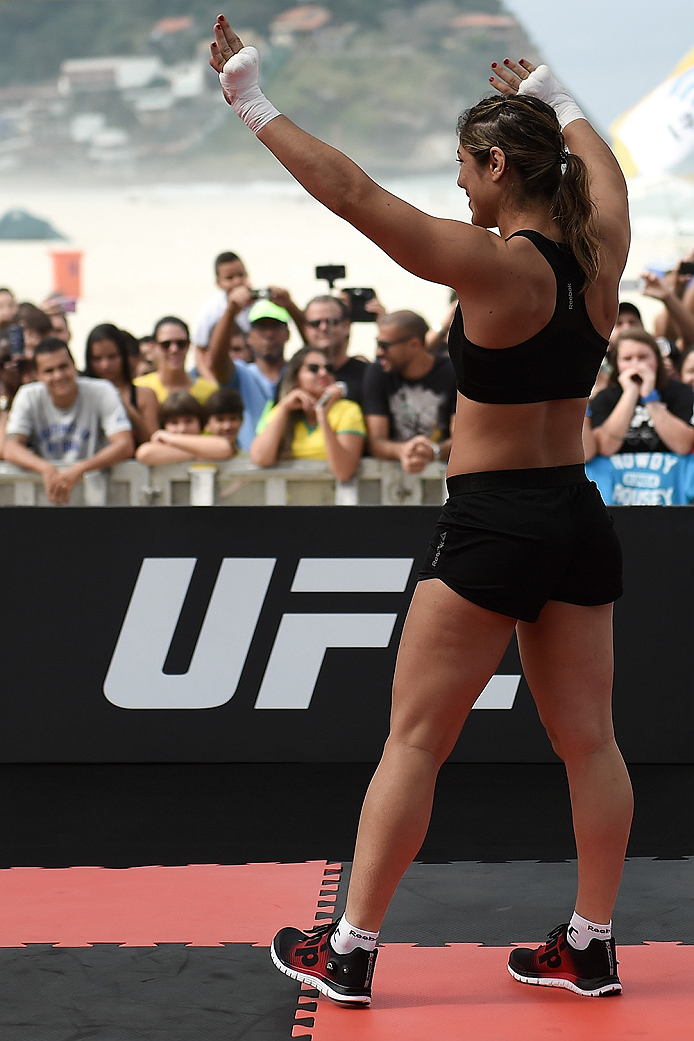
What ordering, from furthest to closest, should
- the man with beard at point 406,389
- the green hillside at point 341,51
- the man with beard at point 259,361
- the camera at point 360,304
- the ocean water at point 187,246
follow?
the ocean water at point 187,246 < the green hillside at point 341,51 < the camera at point 360,304 < the man with beard at point 259,361 < the man with beard at point 406,389

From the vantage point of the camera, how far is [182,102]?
18406 millimetres

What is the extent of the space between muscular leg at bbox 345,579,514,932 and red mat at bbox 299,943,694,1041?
8.3 inches

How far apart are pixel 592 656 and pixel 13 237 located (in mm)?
17041

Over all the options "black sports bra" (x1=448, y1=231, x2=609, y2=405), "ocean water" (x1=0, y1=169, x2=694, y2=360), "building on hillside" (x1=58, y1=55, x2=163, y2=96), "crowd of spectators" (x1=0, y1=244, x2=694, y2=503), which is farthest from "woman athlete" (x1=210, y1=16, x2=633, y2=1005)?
"building on hillside" (x1=58, y1=55, x2=163, y2=96)

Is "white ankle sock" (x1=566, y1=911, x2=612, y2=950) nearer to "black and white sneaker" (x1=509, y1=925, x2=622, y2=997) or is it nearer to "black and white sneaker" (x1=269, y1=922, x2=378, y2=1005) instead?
"black and white sneaker" (x1=509, y1=925, x2=622, y2=997)

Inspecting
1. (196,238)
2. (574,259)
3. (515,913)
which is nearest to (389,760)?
(515,913)

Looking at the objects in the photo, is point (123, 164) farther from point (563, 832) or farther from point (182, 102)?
point (563, 832)

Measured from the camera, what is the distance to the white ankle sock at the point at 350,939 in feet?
8.53

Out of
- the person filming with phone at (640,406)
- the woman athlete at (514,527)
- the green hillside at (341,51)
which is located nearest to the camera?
the woman athlete at (514,527)

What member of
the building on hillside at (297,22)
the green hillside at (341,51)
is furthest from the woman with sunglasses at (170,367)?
the building on hillside at (297,22)

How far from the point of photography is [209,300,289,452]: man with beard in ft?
24.0

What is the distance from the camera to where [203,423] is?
20.1 ft

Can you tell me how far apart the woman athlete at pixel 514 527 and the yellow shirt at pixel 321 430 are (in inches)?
128

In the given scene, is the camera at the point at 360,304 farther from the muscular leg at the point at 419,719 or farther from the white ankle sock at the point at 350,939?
the white ankle sock at the point at 350,939
